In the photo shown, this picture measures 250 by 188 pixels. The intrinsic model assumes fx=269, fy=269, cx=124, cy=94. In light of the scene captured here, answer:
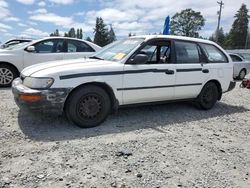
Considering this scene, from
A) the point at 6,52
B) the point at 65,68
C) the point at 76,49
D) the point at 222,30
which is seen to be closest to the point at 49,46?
the point at 76,49

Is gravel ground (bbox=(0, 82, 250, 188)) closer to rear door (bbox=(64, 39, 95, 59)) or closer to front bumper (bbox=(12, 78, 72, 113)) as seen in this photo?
front bumper (bbox=(12, 78, 72, 113))

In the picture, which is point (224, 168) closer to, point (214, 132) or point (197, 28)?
point (214, 132)

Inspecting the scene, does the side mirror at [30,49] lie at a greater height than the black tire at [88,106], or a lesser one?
greater

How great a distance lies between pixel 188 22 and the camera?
83625mm

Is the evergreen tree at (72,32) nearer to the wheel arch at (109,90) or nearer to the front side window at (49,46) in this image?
the front side window at (49,46)

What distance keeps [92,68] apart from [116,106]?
833 mm

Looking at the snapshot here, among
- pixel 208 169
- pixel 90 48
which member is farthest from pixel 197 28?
pixel 208 169

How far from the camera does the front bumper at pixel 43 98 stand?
13.4 ft

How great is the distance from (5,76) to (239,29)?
70.6 m

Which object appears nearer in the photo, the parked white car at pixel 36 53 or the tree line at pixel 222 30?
the parked white car at pixel 36 53

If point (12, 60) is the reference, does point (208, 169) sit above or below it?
below

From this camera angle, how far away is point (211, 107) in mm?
6312

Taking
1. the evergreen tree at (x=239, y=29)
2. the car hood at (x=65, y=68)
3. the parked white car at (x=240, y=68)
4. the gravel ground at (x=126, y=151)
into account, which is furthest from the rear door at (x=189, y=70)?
the evergreen tree at (x=239, y=29)

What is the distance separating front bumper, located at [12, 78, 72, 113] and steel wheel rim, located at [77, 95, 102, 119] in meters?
0.32
